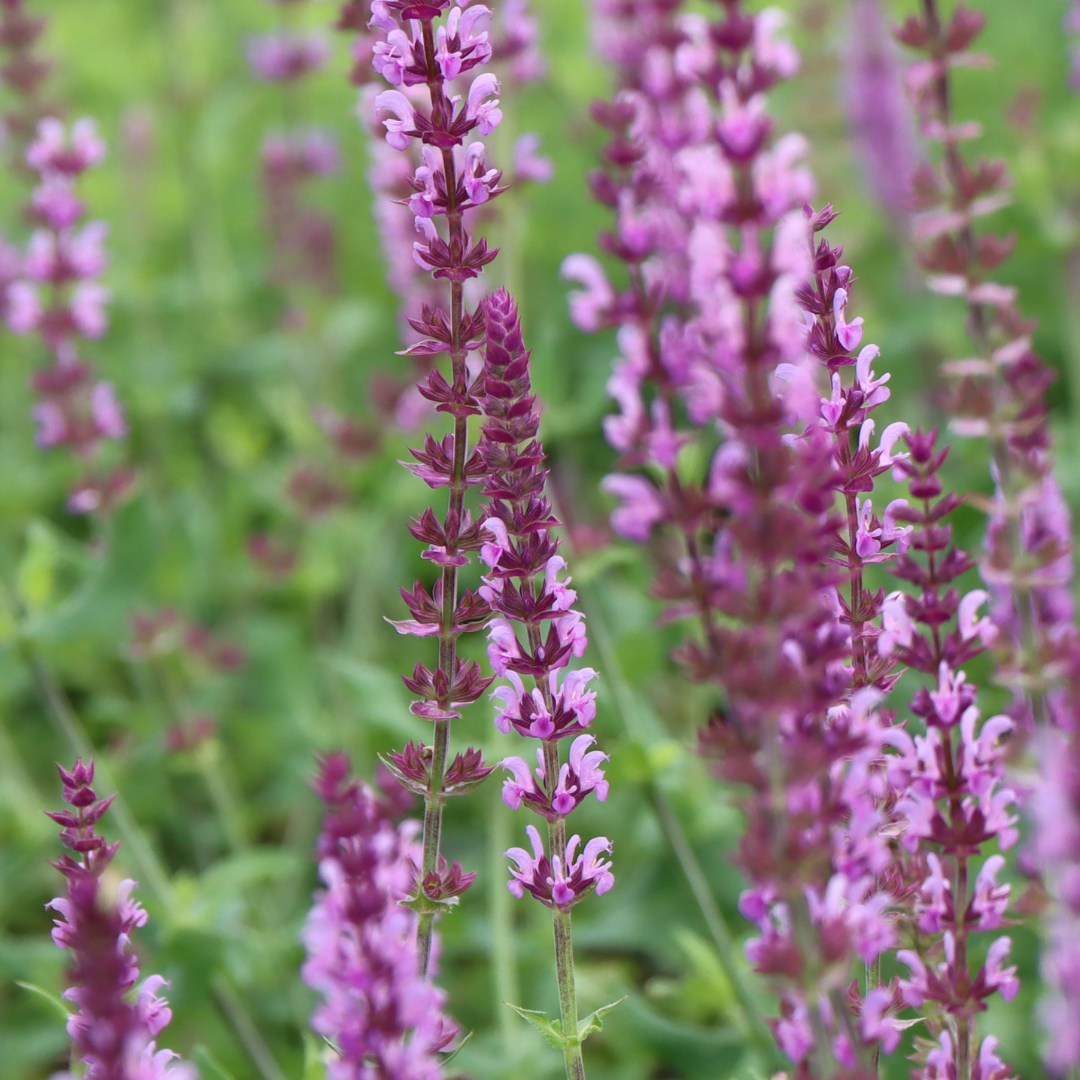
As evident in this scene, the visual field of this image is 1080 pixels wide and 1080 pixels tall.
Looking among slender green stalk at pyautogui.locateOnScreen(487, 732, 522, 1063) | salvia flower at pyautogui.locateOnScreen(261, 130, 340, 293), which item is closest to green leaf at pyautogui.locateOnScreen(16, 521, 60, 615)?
slender green stalk at pyautogui.locateOnScreen(487, 732, 522, 1063)

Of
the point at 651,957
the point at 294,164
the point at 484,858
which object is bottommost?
the point at 651,957

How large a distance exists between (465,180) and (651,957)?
8.44 ft

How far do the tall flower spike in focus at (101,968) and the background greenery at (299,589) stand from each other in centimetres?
37

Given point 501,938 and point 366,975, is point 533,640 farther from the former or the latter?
point 501,938

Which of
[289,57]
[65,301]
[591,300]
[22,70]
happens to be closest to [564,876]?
[591,300]

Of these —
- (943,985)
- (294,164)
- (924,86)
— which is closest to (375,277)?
(294,164)

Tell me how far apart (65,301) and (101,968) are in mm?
2784

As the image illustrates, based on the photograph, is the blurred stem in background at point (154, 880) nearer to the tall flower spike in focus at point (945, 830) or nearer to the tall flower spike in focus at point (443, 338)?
the tall flower spike in focus at point (443, 338)

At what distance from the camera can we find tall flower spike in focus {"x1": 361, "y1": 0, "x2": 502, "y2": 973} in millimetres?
1475

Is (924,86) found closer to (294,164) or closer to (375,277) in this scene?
(294,164)

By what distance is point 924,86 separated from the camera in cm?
173

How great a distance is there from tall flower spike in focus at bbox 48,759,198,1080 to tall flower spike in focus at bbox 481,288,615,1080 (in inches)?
16.6

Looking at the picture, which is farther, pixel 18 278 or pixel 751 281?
pixel 18 278

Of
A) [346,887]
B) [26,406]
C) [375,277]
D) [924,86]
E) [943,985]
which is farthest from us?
[375,277]
